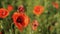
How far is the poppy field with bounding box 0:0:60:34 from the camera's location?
44.0 inches

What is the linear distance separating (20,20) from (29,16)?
0.19 feet

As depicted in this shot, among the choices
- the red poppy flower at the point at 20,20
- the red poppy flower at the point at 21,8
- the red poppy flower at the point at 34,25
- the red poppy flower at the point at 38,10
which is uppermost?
the red poppy flower at the point at 21,8

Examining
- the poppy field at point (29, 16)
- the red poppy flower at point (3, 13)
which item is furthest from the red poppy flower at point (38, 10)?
the red poppy flower at point (3, 13)

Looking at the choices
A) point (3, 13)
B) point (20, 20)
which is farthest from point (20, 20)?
point (3, 13)

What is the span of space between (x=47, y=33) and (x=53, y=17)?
102 millimetres

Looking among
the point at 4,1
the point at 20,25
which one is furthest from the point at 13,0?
the point at 20,25

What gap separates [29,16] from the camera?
115cm

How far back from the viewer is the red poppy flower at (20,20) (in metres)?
1.12

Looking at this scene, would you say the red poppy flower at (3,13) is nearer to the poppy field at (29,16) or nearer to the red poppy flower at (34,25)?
the poppy field at (29,16)

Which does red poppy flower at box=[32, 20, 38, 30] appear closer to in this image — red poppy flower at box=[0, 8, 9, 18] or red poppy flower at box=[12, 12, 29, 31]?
red poppy flower at box=[12, 12, 29, 31]

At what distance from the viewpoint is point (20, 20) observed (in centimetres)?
113

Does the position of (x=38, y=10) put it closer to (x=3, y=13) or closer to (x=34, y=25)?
(x=34, y=25)

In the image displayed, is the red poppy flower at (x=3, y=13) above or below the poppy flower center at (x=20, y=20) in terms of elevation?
above

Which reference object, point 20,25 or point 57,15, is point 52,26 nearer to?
point 57,15
